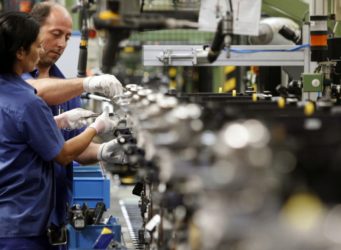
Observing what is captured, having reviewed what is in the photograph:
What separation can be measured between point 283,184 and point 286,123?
46cm

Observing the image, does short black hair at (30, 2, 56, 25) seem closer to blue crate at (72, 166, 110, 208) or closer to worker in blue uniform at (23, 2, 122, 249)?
worker in blue uniform at (23, 2, 122, 249)

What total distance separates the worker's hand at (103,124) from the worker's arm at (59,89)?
12.0 inches

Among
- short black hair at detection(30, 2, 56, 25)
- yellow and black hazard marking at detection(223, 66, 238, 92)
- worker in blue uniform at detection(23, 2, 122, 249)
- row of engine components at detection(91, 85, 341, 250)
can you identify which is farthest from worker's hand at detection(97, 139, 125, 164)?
yellow and black hazard marking at detection(223, 66, 238, 92)

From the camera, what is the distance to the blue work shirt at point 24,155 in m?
3.23

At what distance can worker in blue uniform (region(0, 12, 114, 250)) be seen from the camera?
3242mm

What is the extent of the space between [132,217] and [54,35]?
2.16m

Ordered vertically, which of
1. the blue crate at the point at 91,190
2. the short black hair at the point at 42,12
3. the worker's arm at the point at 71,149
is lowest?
the blue crate at the point at 91,190

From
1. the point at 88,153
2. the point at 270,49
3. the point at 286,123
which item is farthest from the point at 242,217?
the point at 270,49

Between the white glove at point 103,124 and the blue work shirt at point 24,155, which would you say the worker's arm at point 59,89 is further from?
the blue work shirt at point 24,155

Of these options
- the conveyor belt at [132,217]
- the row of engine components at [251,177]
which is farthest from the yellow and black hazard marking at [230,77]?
the row of engine components at [251,177]

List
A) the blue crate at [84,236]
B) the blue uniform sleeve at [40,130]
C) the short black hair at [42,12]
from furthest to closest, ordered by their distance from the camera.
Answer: the blue crate at [84,236] → the short black hair at [42,12] → the blue uniform sleeve at [40,130]

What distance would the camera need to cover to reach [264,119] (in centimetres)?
186

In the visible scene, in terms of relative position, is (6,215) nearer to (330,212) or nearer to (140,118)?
(140,118)

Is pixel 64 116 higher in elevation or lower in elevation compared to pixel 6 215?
higher
